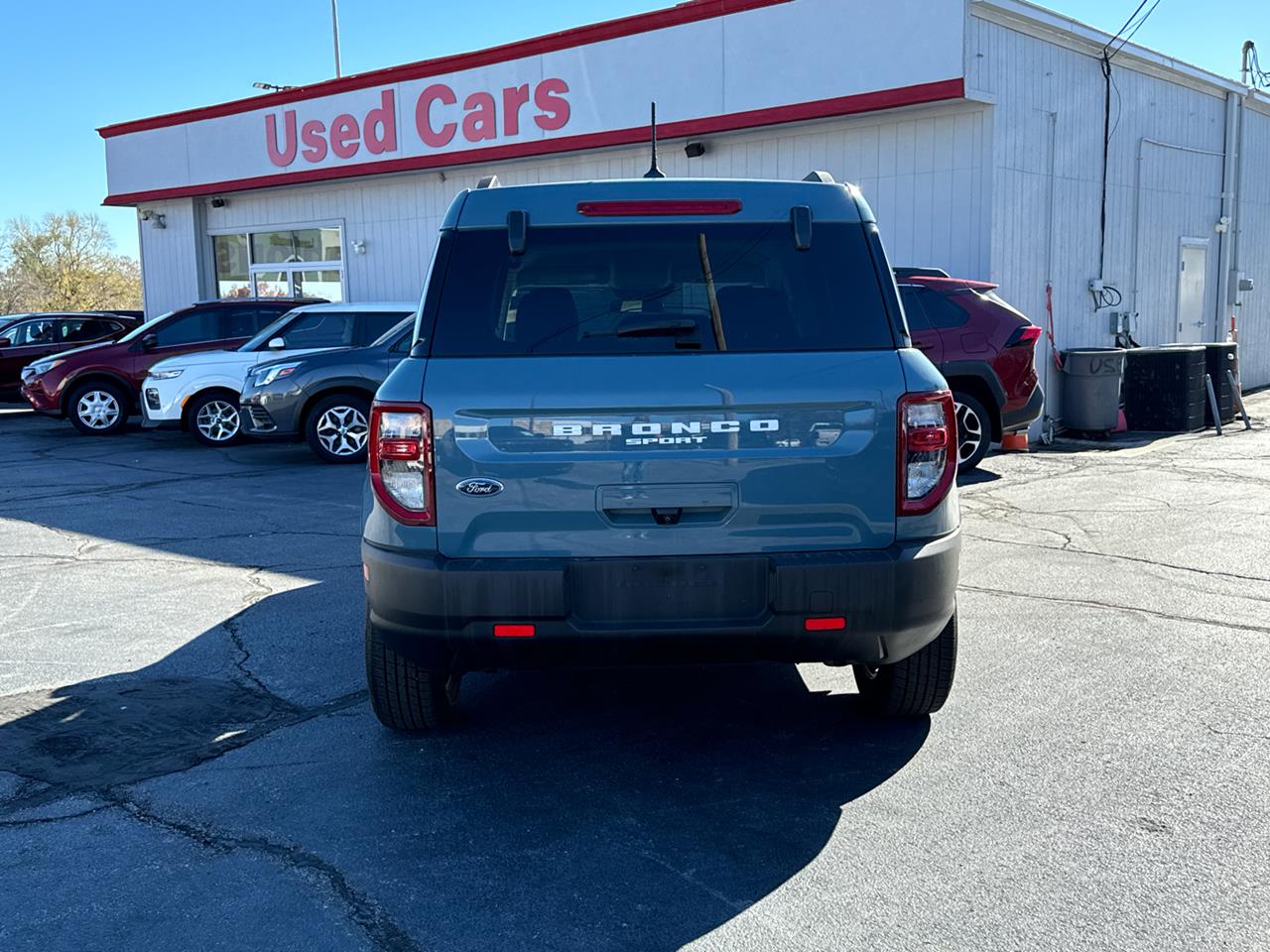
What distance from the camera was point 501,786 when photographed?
392cm

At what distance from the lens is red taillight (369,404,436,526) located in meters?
3.57

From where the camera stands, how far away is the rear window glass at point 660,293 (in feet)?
12.3

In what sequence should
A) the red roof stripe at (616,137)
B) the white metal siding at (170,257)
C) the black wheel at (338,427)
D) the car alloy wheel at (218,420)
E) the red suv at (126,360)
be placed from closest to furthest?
the black wheel at (338,427) → the red roof stripe at (616,137) → the car alloy wheel at (218,420) → the red suv at (126,360) → the white metal siding at (170,257)

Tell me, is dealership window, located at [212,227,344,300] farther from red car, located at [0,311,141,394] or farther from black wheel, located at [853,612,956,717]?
black wheel, located at [853,612,956,717]

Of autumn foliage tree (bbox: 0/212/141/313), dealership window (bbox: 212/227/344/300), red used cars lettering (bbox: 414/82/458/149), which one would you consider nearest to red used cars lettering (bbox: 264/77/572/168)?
red used cars lettering (bbox: 414/82/458/149)

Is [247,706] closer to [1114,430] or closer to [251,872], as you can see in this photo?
[251,872]

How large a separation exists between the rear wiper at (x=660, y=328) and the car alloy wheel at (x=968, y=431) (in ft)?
23.4

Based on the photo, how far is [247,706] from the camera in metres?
4.79

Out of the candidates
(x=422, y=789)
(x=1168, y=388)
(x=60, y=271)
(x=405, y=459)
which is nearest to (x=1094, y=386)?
(x=1168, y=388)

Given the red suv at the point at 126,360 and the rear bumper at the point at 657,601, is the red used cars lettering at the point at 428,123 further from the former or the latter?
the rear bumper at the point at 657,601

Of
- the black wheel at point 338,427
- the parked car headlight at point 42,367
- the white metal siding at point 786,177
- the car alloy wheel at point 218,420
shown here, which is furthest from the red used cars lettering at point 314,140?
the black wheel at point 338,427

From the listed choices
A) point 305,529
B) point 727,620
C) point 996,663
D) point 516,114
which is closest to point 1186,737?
point 996,663

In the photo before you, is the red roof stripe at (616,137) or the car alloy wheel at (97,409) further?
the car alloy wheel at (97,409)

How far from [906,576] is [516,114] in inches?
551
